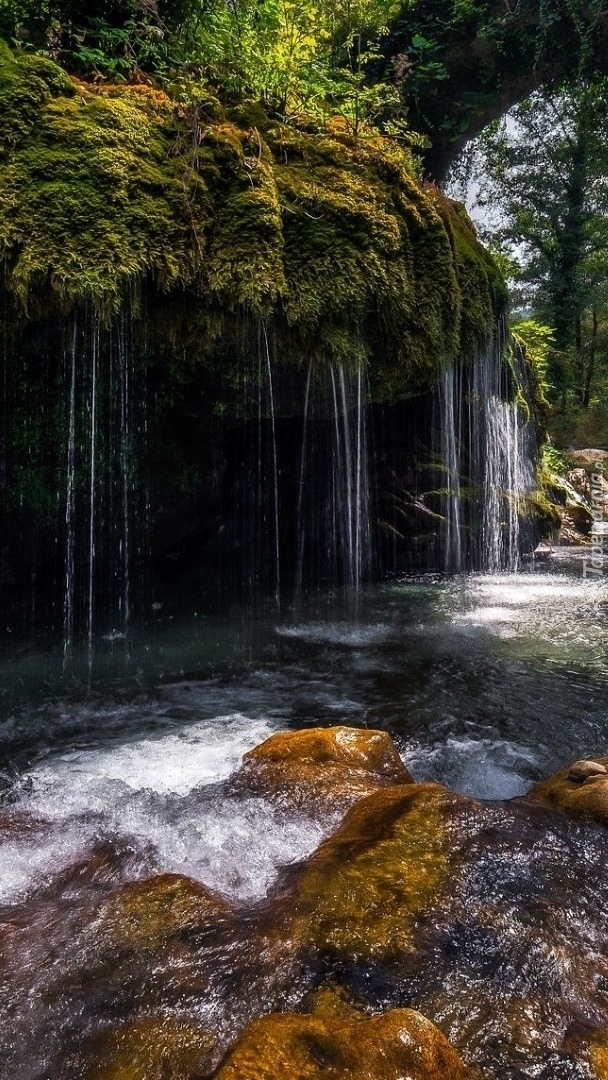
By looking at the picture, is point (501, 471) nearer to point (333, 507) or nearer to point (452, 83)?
point (333, 507)

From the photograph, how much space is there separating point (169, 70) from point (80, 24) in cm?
106

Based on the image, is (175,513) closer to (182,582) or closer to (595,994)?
(182,582)

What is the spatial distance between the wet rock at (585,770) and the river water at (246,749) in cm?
39

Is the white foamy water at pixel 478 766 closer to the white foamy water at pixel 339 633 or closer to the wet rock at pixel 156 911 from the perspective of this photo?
the wet rock at pixel 156 911

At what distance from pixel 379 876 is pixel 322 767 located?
43.8 inches

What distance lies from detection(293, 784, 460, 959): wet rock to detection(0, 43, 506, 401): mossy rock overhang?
4.47 meters

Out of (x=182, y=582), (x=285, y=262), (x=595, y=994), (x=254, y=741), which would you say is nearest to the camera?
(x=595, y=994)

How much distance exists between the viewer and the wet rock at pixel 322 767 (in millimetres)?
3287

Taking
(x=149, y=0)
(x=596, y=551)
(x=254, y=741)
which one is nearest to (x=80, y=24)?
(x=149, y=0)

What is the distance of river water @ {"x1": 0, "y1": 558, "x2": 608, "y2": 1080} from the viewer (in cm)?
196

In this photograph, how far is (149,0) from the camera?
5746 mm

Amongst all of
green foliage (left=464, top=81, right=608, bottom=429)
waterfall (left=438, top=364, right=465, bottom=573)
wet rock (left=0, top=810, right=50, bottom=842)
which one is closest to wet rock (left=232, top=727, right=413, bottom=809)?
wet rock (left=0, top=810, right=50, bottom=842)

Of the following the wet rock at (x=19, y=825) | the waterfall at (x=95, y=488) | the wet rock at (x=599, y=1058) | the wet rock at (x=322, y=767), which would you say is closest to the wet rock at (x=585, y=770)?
the wet rock at (x=322, y=767)

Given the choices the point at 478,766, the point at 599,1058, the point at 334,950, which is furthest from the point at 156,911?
the point at 478,766
